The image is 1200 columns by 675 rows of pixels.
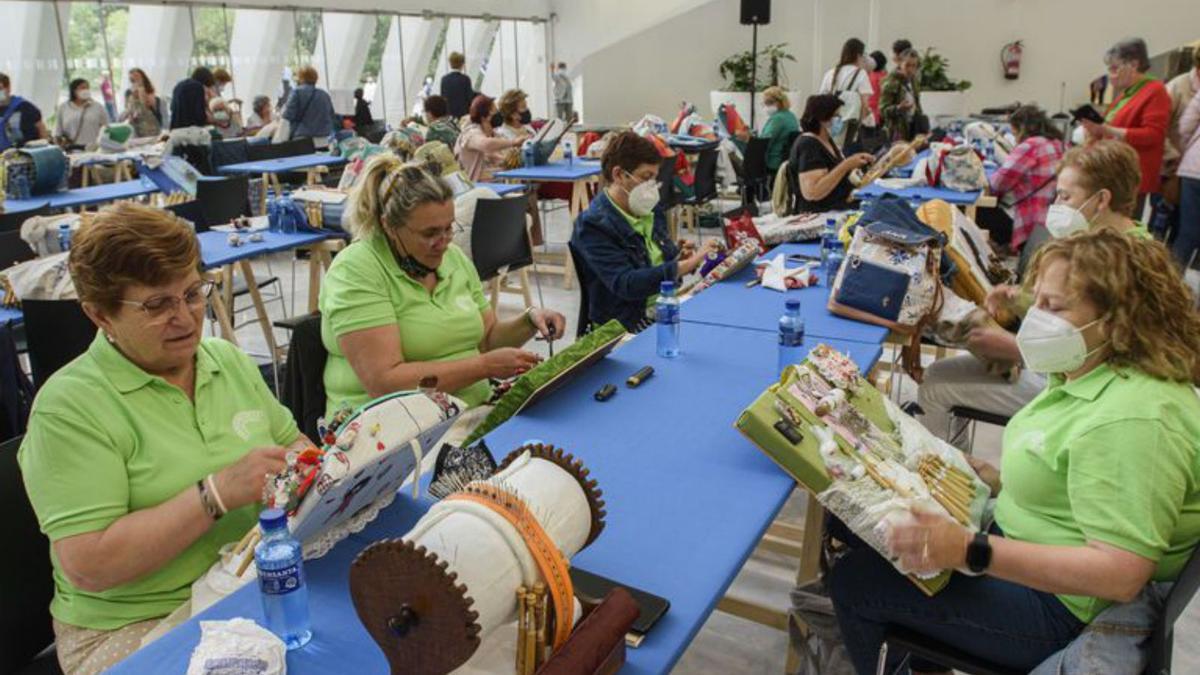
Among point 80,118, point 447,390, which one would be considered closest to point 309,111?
point 80,118

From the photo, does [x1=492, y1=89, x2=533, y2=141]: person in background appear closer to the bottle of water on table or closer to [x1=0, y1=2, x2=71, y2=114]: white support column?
the bottle of water on table

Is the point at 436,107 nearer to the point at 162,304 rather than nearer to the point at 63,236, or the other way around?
the point at 63,236

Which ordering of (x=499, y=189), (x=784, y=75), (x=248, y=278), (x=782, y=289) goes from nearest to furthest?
(x=782, y=289) < (x=248, y=278) < (x=499, y=189) < (x=784, y=75)

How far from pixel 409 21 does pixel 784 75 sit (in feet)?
20.9

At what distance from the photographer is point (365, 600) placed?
1.02 meters

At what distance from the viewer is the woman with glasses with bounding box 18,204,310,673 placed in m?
1.35

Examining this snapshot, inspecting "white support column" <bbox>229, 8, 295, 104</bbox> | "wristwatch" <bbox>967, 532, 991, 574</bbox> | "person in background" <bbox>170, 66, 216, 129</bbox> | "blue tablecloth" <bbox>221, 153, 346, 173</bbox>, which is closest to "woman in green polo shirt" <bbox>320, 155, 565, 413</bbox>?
"wristwatch" <bbox>967, 532, 991, 574</bbox>

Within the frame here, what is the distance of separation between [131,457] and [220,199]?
381 cm

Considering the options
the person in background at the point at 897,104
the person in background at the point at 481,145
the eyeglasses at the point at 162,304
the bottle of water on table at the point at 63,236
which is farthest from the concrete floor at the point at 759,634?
the person in background at the point at 897,104

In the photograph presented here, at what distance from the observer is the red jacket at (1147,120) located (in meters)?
5.09

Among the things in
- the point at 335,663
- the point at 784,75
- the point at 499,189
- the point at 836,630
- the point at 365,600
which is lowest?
the point at 836,630

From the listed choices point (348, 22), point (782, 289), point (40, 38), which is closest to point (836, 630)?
point (782, 289)

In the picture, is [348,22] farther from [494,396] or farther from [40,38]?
[494,396]

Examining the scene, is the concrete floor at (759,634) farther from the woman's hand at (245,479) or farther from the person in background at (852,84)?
the person in background at (852,84)
